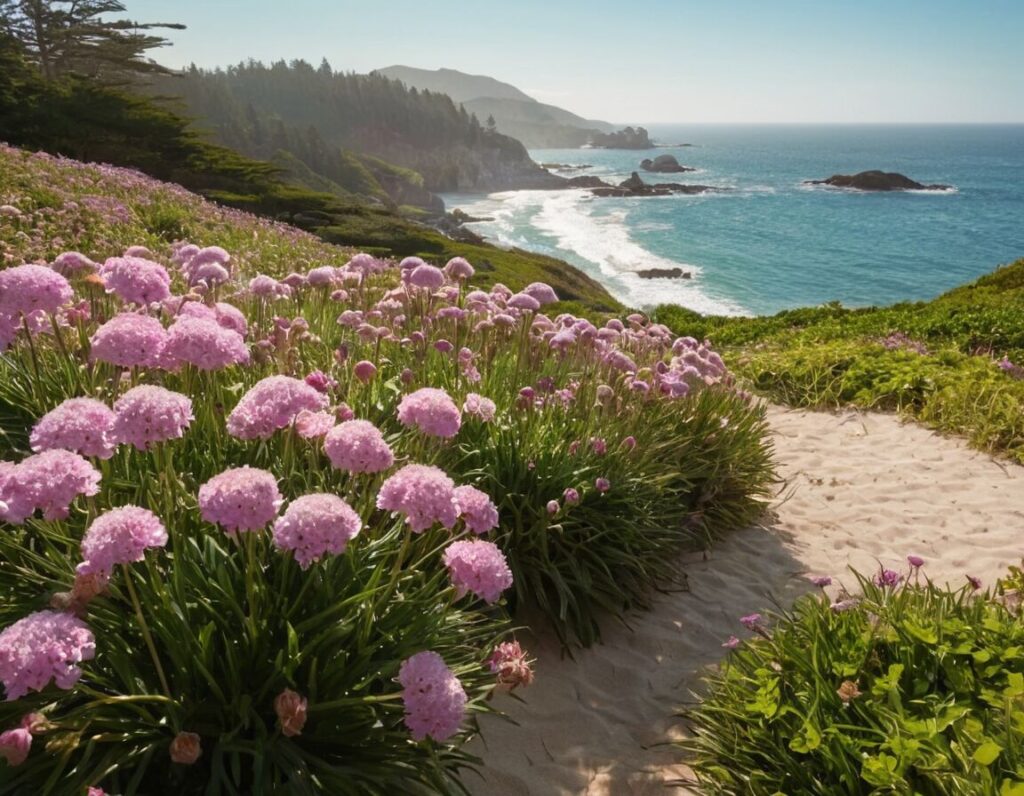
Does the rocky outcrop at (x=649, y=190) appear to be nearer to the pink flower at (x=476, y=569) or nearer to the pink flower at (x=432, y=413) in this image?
the pink flower at (x=432, y=413)

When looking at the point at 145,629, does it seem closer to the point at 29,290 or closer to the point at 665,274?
the point at 29,290

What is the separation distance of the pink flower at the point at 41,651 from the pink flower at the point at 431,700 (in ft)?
2.81

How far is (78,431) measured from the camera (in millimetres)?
2189

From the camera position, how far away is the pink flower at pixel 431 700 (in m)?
2.04

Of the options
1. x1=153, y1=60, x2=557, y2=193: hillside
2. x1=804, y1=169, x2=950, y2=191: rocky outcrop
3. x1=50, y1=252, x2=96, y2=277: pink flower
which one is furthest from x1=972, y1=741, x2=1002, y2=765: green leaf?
x1=153, y1=60, x2=557, y2=193: hillside

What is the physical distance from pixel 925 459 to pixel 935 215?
3127 inches

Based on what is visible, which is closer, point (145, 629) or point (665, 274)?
point (145, 629)

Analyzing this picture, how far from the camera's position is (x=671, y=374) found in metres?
5.59

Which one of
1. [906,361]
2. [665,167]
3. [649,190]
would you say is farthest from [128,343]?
[665,167]

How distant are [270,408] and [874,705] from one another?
2574mm

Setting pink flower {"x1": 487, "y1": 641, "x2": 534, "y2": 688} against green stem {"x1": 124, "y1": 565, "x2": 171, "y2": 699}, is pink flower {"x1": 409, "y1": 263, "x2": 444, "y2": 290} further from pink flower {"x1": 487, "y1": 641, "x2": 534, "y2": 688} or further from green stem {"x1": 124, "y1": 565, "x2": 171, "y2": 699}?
green stem {"x1": 124, "y1": 565, "x2": 171, "y2": 699}

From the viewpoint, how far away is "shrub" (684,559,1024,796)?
246 cm

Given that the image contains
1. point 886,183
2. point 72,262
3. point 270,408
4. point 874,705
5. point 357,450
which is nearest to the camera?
point 357,450

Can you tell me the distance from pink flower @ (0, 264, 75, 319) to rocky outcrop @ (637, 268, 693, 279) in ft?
142
